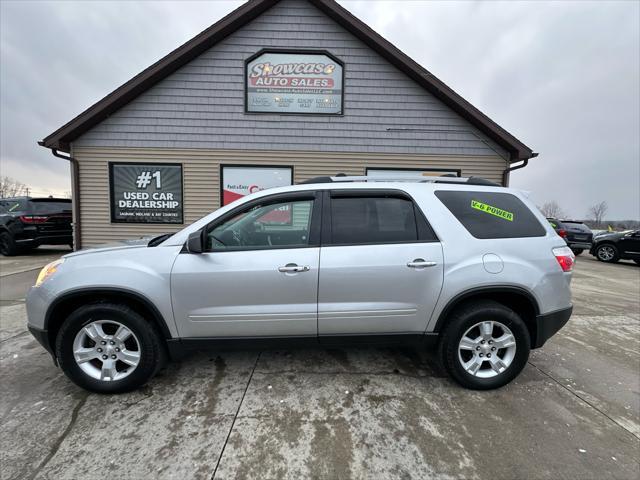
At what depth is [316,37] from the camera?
24.4ft

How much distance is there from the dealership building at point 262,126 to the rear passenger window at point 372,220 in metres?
5.09

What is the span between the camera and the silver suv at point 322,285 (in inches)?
95.8

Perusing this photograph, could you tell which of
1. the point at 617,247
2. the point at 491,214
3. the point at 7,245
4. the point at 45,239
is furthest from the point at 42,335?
the point at 617,247

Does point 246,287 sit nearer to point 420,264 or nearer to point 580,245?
point 420,264

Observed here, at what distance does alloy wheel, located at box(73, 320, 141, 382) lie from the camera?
8.11 feet

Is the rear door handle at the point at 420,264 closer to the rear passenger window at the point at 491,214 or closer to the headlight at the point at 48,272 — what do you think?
the rear passenger window at the point at 491,214

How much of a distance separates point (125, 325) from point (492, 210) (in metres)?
3.26

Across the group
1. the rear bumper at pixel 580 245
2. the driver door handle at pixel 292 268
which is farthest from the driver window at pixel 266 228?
the rear bumper at pixel 580 245

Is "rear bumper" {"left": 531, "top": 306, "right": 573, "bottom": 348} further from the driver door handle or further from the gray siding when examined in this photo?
the gray siding

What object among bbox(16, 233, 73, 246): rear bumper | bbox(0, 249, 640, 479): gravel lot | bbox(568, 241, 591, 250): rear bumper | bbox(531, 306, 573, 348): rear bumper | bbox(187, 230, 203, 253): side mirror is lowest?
bbox(0, 249, 640, 479): gravel lot

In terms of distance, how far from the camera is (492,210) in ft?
8.95

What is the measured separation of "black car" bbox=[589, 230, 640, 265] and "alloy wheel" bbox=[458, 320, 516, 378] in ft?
39.9

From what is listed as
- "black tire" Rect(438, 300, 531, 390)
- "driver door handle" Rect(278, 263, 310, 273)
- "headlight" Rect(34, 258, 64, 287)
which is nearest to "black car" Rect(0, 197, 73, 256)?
"headlight" Rect(34, 258, 64, 287)

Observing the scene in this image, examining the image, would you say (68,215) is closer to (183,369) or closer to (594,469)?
(183,369)
